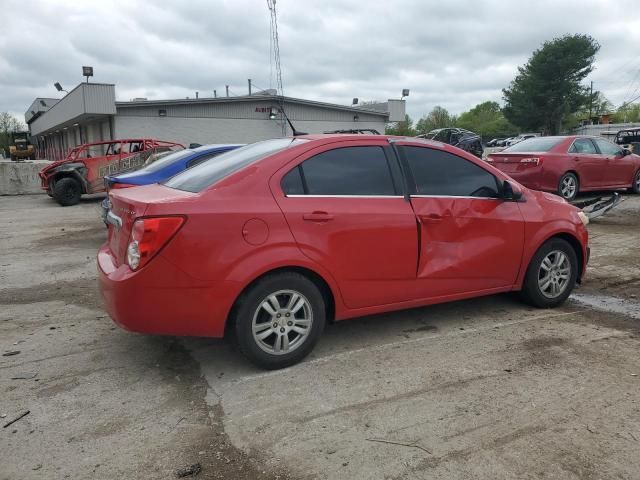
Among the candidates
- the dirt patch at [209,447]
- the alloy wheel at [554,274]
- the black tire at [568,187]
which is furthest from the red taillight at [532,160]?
the dirt patch at [209,447]

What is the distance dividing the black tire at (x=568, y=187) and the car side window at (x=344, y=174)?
776 cm

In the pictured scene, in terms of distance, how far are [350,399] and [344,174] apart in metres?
1.65

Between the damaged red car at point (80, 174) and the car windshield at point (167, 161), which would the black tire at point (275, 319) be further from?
the damaged red car at point (80, 174)

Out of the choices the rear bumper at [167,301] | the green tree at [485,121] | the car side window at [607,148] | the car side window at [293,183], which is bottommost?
the rear bumper at [167,301]

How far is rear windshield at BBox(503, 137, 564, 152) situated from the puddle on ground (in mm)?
6101

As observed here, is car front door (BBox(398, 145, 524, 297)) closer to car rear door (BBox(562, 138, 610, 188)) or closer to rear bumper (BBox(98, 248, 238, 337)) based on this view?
rear bumper (BBox(98, 248, 238, 337))

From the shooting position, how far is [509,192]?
4648mm

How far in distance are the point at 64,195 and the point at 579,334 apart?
13828 millimetres

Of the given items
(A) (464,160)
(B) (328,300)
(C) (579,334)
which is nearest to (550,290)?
(C) (579,334)

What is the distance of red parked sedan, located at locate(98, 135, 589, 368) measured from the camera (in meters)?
3.41

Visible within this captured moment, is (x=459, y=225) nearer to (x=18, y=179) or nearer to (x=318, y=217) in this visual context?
(x=318, y=217)

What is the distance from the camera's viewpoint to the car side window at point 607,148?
1170 cm

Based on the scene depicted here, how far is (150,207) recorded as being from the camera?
11.2ft

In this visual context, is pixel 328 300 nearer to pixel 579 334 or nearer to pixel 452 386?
pixel 452 386
